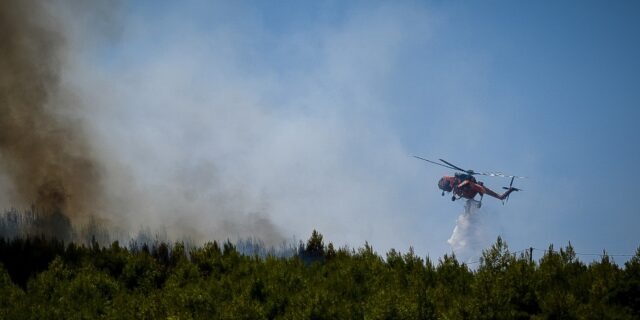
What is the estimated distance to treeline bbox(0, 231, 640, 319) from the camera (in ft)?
63.5

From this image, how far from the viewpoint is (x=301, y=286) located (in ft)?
81.7

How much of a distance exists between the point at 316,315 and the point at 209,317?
4179 mm

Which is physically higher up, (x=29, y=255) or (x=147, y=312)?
(x=29, y=255)

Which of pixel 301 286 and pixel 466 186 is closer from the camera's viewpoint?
pixel 301 286

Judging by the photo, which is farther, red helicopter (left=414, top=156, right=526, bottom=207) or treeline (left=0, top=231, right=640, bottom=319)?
red helicopter (left=414, top=156, right=526, bottom=207)

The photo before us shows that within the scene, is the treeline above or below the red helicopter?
below

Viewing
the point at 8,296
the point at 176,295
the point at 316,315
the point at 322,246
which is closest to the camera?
the point at 316,315

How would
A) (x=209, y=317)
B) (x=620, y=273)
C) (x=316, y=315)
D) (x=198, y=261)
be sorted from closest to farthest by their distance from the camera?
(x=620, y=273)
(x=316, y=315)
(x=209, y=317)
(x=198, y=261)

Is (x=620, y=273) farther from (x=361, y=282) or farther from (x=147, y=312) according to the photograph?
(x=147, y=312)

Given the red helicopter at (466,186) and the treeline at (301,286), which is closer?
the treeline at (301,286)

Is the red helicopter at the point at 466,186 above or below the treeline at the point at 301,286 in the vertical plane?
above

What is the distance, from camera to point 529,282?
20.6m

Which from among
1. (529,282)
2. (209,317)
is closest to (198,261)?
(209,317)

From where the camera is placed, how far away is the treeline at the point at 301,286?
19344 mm
